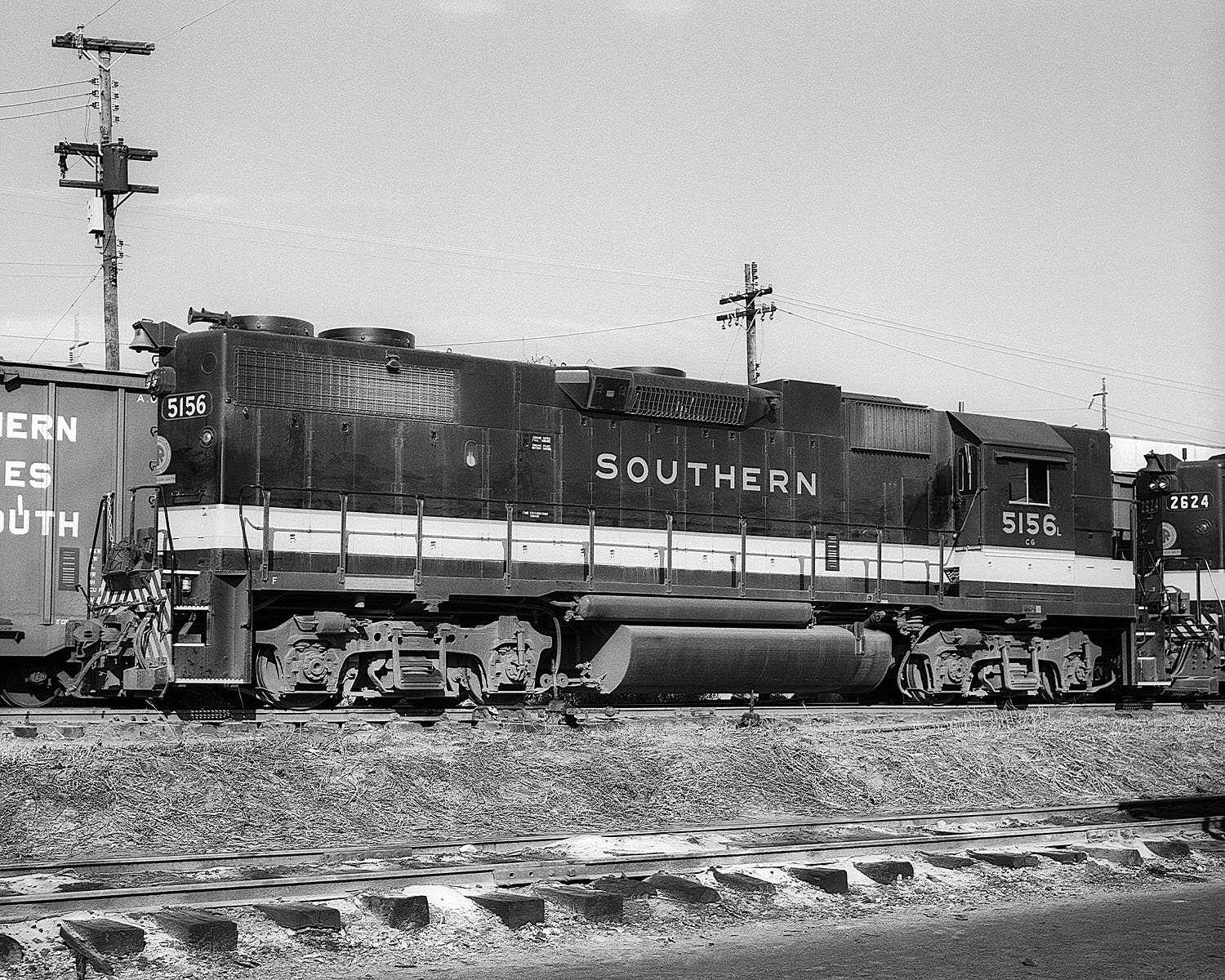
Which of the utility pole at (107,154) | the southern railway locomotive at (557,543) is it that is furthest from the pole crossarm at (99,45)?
the southern railway locomotive at (557,543)

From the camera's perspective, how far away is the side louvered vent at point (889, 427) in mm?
16938

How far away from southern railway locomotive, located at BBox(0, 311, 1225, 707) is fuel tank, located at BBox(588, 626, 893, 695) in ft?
0.12

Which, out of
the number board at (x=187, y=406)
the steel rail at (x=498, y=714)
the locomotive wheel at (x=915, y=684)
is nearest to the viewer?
the steel rail at (x=498, y=714)

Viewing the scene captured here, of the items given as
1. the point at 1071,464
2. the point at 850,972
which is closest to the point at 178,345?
the point at 850,972

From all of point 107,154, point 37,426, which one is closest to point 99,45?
point 107,154

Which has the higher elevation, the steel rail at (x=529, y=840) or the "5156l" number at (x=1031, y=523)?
the "5156l" number at (x=1031, y=523)

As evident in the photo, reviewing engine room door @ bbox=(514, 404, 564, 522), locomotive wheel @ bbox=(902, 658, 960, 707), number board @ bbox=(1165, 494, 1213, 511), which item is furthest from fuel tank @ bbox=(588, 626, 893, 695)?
number board @ bbox=(1165, 494, 1213, 511)

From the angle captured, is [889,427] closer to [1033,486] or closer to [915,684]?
[1033,486]

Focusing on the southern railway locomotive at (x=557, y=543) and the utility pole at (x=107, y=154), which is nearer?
the southern railway locomotive at (x=557, y=543)

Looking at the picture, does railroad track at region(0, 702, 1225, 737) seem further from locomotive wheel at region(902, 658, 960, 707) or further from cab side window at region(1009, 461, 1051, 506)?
cab side window at region(1009, 461, 1051, 506)

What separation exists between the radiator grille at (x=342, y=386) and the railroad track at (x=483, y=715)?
10.1 feet

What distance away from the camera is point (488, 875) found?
24.6 feet

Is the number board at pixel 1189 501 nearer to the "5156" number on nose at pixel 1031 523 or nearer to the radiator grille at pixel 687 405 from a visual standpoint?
the "5156" number on nose at pixel 1031 523

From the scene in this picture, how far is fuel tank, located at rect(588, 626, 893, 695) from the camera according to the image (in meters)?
14.4
